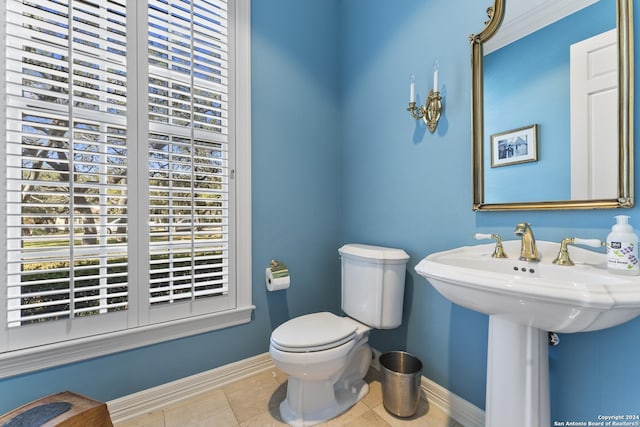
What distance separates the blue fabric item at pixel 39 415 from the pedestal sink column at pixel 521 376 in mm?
1507

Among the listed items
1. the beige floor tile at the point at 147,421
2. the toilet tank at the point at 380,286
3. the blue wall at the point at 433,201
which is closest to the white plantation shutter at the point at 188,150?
the beige floor tile at the point at 147,421

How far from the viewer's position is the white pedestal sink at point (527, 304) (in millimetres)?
675

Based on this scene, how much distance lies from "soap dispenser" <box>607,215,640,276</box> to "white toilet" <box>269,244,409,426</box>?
797 mm

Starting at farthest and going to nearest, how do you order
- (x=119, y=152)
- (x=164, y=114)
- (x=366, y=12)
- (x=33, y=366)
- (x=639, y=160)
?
1. (x=366, y=12)
2. (x=164, y=114)
3. (x=119, y=152)
4. (x=33, y=366)
5. (x=639, y=160)

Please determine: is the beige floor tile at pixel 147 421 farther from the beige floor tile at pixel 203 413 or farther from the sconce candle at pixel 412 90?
the sconce candle at pixel 412 90

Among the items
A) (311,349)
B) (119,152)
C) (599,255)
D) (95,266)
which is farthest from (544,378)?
(119,152)

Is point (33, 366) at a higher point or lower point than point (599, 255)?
lower

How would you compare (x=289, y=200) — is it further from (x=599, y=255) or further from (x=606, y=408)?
(x=606, y=408)

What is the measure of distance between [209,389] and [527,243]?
1.74 m

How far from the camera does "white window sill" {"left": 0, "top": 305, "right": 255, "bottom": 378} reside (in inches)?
45.4

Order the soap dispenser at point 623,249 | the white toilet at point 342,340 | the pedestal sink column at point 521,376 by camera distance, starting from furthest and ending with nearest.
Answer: the white toilet at point 342,340, the pedestal sink column at point 521,376, the soap dispenser at point 623,249

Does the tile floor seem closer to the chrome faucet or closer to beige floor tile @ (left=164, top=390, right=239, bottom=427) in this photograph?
beige floor tile @ (left=164, top=390, right=239, bottom=427)

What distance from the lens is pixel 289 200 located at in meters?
1.88

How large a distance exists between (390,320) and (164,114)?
1.64 meters
